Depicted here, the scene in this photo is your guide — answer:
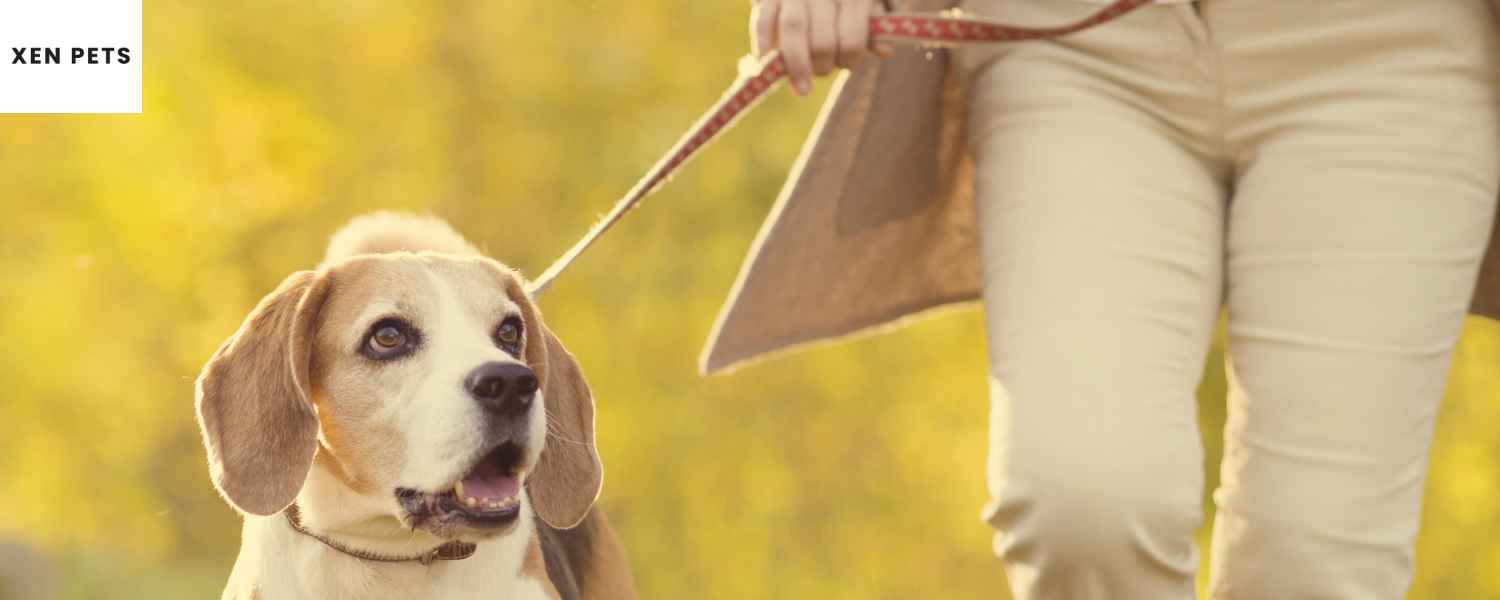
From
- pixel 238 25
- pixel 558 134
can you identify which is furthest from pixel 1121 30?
pixel 238 25

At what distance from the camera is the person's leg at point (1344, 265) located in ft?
7.70

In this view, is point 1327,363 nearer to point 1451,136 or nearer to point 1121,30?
point 1451,136

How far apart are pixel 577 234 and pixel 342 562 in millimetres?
3817

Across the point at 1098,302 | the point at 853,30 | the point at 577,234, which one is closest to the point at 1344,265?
the point at 1098,302

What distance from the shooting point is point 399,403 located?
231 cm

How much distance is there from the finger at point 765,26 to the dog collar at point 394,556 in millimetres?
879

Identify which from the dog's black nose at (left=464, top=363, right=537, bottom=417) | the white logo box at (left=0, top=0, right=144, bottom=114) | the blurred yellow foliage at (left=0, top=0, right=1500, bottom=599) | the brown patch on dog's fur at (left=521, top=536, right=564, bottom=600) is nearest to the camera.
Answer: the dog's black nose at (left=464, top=363, right=537, bottom=417)

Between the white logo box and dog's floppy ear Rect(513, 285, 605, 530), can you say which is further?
the white logo box

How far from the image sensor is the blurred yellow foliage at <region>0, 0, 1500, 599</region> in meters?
6.10

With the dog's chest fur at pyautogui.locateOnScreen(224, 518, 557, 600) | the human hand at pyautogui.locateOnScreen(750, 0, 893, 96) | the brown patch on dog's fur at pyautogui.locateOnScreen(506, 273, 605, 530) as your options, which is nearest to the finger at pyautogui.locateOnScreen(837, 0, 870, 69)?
the human hand at pyautogui.locateOnScreen(750, 0, 893, 96)

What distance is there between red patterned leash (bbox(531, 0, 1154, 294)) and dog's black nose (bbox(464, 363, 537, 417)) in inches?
12.8

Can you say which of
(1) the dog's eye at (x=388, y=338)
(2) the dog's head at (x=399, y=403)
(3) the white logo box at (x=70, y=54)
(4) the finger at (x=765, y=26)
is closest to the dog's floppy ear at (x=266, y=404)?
(2) the dog's head at (x=399, y=403)

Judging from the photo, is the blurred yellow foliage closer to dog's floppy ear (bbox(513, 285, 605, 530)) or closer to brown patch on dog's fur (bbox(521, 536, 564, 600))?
dog's floppy ear (bbox(513, 285, 605, 530))

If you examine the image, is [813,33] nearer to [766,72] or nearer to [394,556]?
[766,72]
